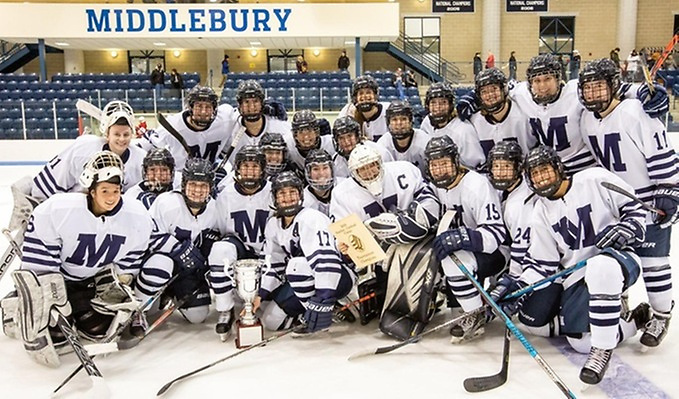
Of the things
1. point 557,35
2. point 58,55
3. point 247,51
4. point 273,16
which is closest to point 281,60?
point 247,51

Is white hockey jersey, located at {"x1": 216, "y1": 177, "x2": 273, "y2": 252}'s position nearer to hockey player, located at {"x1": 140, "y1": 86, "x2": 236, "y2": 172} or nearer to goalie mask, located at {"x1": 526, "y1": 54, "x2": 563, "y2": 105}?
hockey player, located at {"x1": 140, "y1": 86, "x2": 236, "y2": 172}

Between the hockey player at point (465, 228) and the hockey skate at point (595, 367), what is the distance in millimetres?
641

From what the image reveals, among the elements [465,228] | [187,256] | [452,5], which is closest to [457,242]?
[465,228]

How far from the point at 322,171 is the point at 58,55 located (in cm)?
1929

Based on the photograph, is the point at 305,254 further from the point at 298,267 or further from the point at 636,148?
the point at 636,148

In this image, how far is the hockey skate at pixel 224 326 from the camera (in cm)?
322

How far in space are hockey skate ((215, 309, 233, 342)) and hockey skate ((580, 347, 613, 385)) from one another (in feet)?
5.60

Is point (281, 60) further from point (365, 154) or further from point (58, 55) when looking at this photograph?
point (365, 154)

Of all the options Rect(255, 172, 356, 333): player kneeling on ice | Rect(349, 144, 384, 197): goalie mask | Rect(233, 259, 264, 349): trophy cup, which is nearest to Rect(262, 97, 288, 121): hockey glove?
Rect(255, 172, 356, 333): player kneeling on ice

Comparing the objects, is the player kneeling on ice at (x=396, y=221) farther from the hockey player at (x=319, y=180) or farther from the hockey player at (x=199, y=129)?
the hockey player at (x=199, y=129)

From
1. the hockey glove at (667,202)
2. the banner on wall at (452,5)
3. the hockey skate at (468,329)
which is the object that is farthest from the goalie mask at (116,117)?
the banner on wall at (452,5)

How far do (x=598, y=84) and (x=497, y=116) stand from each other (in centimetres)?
66

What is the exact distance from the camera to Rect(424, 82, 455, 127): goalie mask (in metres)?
3.60

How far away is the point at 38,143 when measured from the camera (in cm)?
1129
